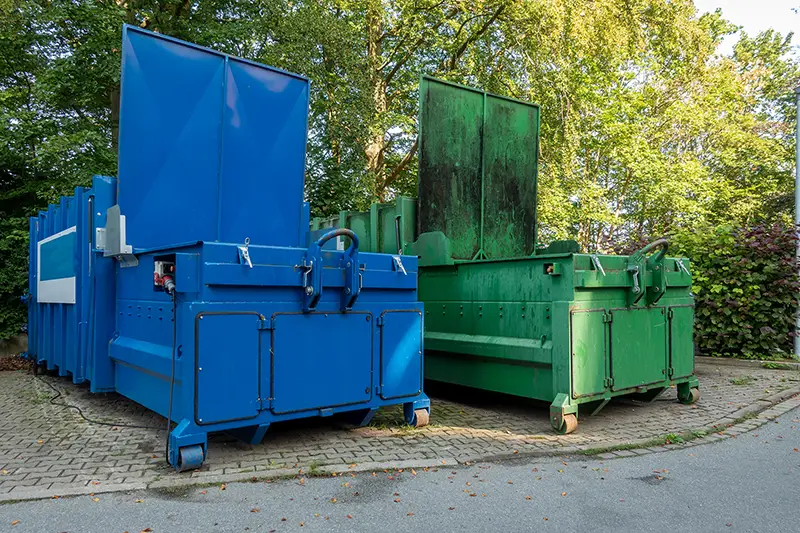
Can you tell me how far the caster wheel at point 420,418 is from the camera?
18.8 feet

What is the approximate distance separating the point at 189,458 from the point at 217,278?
131cm

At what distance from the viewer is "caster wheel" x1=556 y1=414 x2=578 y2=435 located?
543 cm

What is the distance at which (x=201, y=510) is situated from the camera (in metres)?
3.57

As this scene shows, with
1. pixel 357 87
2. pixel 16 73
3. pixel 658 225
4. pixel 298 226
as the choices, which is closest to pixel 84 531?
pixel 298 226

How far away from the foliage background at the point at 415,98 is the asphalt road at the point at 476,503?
768cm

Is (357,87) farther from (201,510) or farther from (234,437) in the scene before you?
(201,510)

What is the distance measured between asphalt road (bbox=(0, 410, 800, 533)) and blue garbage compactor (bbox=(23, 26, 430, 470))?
742mm

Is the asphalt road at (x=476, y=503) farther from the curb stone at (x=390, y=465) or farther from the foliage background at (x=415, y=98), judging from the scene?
the foliage background at (x=415, y=98)

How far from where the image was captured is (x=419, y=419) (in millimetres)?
5730

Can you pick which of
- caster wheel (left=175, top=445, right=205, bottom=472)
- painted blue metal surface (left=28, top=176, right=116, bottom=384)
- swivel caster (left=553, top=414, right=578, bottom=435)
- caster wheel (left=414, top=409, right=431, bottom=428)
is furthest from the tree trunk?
caster wheel (left=175, top=445, right=205, bottom=472)

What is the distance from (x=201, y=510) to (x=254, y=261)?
181cm

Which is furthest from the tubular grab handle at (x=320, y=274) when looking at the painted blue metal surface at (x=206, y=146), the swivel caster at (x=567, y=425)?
the swivel caster at (x=567, y=425)

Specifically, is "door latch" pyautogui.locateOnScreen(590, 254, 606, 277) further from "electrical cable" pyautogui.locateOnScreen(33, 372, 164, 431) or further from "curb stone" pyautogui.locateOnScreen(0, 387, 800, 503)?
"electrical cable" pyautogui.locateOnScreen(33, 372, 164, 431)

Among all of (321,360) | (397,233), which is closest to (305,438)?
(321,360)
